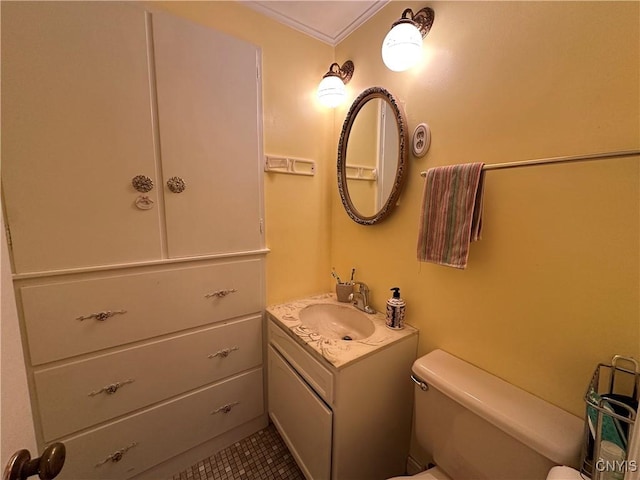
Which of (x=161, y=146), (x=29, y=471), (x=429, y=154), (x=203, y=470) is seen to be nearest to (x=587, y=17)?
(x=429, y=154)

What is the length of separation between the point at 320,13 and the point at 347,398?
188cm

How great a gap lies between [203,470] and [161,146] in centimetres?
167

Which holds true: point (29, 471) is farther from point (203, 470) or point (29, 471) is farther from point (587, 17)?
point (587, 17)

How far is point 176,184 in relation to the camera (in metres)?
1.20

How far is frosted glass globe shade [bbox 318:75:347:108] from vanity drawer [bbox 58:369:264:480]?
64.5 inches

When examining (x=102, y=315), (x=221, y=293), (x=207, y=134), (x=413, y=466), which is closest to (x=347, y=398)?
(x=413, y=466)

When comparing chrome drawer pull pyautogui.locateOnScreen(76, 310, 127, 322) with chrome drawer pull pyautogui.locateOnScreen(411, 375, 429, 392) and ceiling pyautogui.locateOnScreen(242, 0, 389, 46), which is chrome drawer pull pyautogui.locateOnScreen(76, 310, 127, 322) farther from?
ceiling pyautogui.locateOnScreen(242, 0, 389, 46)

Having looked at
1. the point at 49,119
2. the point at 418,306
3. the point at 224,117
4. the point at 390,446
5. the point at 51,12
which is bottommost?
the point at 390,446

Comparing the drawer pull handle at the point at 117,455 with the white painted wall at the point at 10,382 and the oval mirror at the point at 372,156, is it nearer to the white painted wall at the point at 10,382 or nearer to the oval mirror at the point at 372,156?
the white painted wall at the point at 10,382

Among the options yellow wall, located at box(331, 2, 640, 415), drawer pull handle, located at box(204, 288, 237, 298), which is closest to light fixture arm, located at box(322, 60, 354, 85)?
yellow wall, located at box(331, 2, 640, 415)

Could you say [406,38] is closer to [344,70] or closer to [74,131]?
[344,70]

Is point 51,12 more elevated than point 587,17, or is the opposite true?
point 51,12

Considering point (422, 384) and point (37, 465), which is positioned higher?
point (37, 465)

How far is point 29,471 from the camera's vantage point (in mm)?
459
